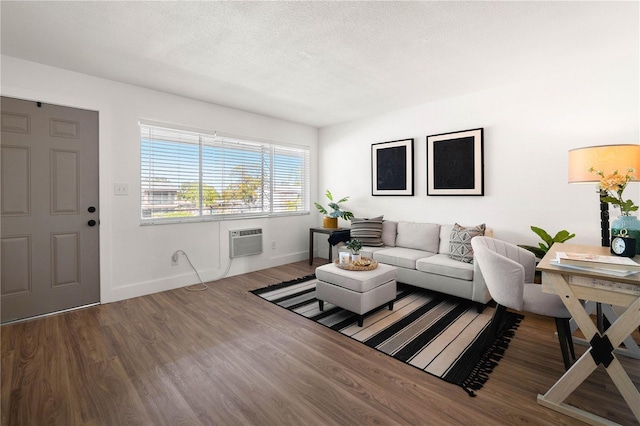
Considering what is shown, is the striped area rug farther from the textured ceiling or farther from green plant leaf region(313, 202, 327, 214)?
the textured ceiling

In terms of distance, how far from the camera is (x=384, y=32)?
233 centimetres

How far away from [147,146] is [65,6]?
172 centimetres

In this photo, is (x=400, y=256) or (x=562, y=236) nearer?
(x=562, y=236)

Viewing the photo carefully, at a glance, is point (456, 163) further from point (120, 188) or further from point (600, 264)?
point (120, 188)

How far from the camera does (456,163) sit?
12.7ft

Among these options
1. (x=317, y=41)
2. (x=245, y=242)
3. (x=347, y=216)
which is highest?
(x=317, y=41)

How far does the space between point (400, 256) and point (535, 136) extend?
2.05 meters

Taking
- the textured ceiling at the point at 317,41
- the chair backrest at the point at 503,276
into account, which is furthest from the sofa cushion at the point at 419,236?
the textured ceiling at the point at 317,41

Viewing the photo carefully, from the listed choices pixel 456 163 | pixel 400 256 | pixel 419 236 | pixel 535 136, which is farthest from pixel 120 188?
pixel 535 136

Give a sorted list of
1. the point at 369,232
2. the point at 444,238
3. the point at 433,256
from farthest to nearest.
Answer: the point at 369,232 → the point at 444,238 → the point at 433,256

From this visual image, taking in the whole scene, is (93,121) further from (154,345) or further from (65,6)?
(154,345)

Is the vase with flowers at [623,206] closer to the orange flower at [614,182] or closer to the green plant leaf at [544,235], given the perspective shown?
the orange flower at [614,182]

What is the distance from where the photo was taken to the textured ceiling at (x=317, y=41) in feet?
6.75

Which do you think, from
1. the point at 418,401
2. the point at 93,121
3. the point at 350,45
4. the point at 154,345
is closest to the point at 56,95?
the point at 93,121
